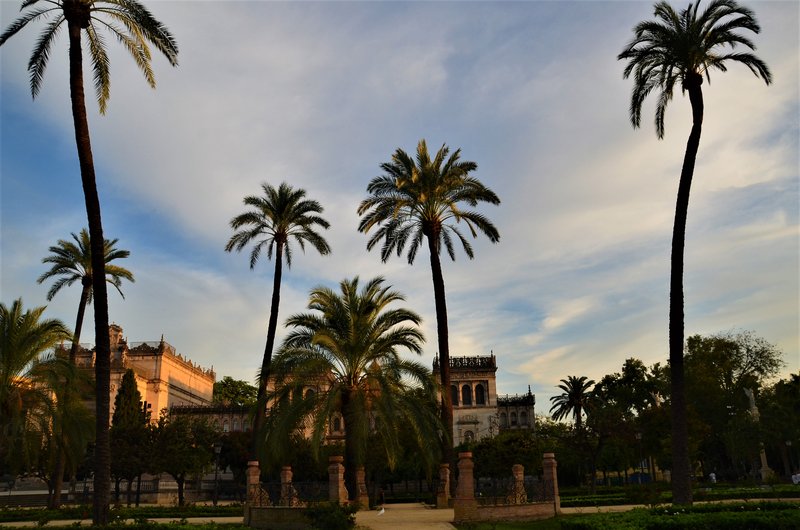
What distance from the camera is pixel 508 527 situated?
22906mm

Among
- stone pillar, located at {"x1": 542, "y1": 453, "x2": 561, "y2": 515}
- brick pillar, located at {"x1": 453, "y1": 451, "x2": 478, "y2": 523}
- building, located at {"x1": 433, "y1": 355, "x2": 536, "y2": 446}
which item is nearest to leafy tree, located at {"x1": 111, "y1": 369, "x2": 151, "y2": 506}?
brick pillar, located at {"x1": 453, "y1": 451, "x2": 478, "y2": 523}

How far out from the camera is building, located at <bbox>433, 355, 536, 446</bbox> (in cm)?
7350

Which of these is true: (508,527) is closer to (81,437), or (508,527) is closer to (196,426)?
(81,437)

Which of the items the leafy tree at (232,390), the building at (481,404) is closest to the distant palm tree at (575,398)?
the building at (481,404)

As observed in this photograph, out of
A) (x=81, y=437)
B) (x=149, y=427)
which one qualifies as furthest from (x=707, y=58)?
(x=149, y=427)

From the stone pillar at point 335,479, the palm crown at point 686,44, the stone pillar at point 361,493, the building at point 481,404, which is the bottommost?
the stone pillar at point 361,493

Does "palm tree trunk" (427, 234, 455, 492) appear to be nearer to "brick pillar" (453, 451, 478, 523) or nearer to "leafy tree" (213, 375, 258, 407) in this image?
"brick pillar" (453, 451, 478, 523)

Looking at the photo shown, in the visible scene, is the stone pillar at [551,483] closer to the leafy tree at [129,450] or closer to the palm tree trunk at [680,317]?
the palm tree trunk at [680,317]

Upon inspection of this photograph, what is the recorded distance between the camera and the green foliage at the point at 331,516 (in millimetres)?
21031

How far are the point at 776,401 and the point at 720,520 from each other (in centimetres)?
4879

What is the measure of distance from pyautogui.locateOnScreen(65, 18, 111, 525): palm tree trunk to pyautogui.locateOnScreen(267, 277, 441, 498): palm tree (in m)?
7.67

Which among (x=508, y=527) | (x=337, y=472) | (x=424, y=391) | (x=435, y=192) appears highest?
(x=435, y=192)

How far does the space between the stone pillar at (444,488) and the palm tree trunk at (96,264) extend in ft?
54.4

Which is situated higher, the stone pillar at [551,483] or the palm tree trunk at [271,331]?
the palm tree trunk at [271,331]
